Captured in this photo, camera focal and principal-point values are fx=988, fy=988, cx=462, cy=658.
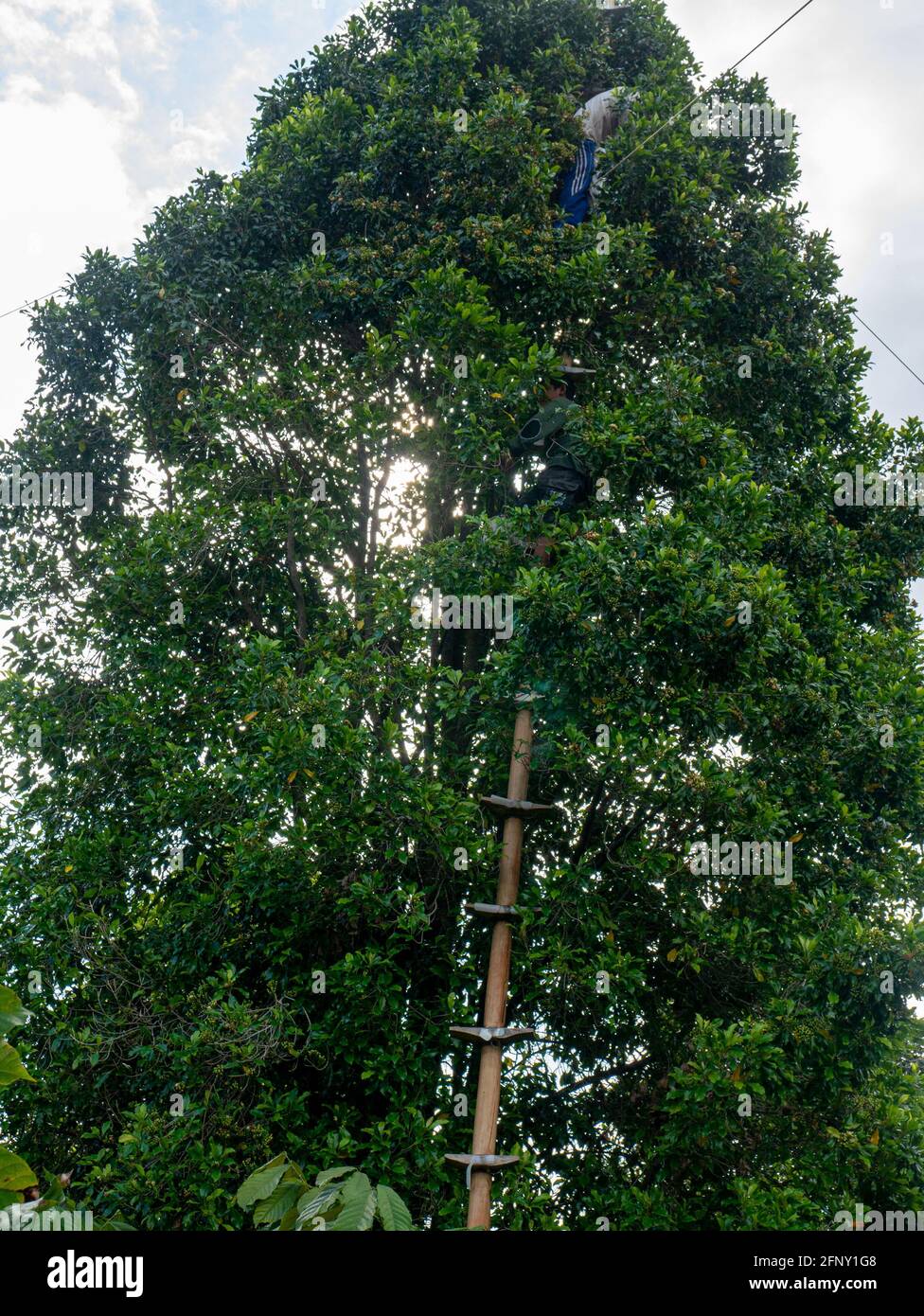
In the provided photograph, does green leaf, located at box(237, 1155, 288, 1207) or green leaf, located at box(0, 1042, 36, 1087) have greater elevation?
green leaf, located at box(0, 1042, 36, 1087)

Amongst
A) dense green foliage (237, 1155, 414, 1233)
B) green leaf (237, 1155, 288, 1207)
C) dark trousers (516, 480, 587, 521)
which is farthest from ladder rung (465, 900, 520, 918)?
green leaf (237, 1155, 288, 1207)

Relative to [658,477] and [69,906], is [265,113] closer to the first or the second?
[658,477]

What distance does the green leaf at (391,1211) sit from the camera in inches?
102

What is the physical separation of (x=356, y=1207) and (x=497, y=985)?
14.4 feet

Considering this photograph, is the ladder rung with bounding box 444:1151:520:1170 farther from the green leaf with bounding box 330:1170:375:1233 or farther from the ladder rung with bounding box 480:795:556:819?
the green leaf with bounding box 330:1170:375:1233

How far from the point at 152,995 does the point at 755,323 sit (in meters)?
8.02

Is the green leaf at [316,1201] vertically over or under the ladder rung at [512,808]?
under

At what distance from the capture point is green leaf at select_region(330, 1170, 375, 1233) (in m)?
2.48

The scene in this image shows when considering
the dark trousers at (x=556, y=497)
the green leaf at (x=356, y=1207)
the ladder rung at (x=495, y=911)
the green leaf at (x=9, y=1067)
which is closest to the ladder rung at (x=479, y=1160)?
the ladder rung at (x=495, y=911)

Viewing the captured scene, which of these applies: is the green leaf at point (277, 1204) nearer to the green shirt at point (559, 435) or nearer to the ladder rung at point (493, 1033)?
the ladder rung at point (493, 1033)

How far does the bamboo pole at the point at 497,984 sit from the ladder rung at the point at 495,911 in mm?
74

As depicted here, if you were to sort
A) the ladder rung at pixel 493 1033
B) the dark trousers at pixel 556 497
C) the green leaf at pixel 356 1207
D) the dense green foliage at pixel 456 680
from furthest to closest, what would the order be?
1. the dark trousers at pixel 556 497
2. the dense green foliage at pixel 456 680
3. the ladder rung at pixel 493 1033
4. the green leaf at pixel 356 1207

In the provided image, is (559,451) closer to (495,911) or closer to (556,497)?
(556,497)

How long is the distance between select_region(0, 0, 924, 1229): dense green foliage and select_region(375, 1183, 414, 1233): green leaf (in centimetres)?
405
